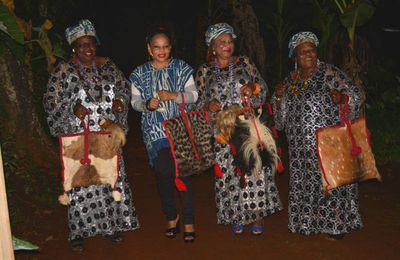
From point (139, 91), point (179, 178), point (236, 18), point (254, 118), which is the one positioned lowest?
point (179, 178)

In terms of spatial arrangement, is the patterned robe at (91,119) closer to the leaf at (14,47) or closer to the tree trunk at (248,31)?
the leaf at (14,47)

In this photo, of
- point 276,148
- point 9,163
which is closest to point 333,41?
point 276,148

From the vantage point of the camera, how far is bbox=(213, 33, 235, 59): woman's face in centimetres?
451

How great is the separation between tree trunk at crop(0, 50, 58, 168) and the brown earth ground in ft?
3.41

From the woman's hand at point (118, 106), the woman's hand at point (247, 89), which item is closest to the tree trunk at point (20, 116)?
the woman's hand at point (118, 106)

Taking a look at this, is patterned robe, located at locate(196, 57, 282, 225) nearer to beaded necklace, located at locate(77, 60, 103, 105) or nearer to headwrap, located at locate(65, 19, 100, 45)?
beaded necklace, located at locate(77, 60, 103, 105)

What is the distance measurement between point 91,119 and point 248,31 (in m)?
5.74

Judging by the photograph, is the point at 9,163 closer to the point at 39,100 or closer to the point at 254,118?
the point at 254,118

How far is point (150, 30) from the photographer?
452cm

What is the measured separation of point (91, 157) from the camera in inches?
176

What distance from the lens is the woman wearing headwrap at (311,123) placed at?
442 centimetres

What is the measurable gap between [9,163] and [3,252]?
4402 millimetres

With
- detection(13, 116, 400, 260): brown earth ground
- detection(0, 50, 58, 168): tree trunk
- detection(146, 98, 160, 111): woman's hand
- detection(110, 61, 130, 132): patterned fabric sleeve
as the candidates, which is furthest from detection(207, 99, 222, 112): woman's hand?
detection(0, 50, 58, 168): tree trunk

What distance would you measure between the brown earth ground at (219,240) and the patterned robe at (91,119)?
30 centimetres
